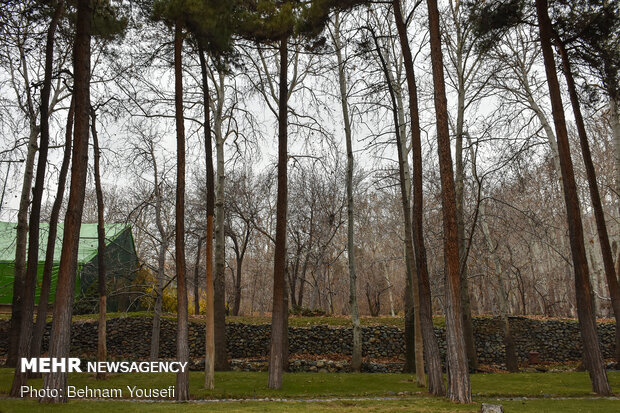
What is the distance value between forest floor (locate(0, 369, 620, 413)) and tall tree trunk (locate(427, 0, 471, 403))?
38 centimetres

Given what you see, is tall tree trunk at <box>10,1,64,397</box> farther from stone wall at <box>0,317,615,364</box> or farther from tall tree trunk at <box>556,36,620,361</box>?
tall tree trunk at <box>556,36,620,361</box>

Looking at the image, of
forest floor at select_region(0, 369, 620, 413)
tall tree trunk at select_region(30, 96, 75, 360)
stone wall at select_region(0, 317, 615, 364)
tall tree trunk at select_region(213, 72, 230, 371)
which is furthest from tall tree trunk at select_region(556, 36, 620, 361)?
tall tree trunk at select_region(30, 96, 75, 360)

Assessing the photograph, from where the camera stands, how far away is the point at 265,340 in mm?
20047

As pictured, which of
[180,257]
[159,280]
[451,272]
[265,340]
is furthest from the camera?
[265,340]

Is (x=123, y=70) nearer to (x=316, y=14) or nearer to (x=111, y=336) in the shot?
(x=316, y=14)

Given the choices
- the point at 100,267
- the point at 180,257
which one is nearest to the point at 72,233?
the point at 180,257

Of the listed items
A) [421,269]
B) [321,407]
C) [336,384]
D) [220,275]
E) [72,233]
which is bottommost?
[336,384]

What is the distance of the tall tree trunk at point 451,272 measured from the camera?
7684 mm

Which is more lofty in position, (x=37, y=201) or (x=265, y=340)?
(x=37, y=201)

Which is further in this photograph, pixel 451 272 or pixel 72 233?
pixel 72 233

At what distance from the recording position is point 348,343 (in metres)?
19.8

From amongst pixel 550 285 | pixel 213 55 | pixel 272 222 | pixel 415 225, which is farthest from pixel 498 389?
pixel 550 285

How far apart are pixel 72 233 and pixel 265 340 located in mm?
13165

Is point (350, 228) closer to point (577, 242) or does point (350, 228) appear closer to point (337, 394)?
point (337, 394)
